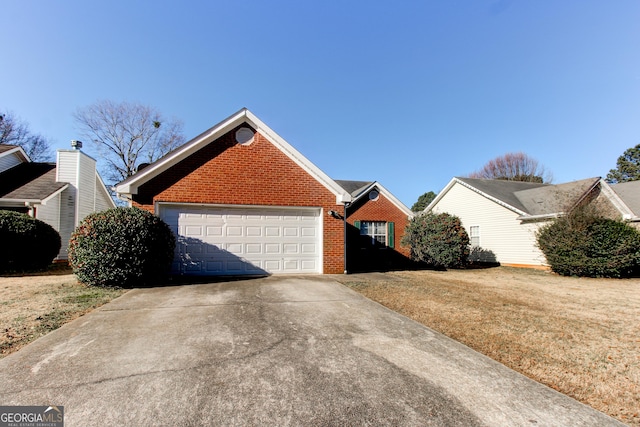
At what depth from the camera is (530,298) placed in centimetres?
733

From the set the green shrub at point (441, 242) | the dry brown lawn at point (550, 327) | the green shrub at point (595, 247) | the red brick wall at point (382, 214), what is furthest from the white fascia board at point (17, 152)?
the green shrub at point (595, 247)

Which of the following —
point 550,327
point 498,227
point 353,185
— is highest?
point 353,185

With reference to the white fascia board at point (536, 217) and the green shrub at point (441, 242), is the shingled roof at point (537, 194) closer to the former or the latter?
the white fascia board at point (536, 217)

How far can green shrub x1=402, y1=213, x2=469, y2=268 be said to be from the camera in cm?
1380

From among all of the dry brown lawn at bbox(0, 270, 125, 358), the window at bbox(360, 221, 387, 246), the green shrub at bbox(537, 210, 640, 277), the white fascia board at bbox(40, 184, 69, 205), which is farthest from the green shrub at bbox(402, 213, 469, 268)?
the white fascia board at bbox(40, 184, 69, 205)

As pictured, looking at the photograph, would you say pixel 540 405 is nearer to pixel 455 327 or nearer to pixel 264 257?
pixel 455 327

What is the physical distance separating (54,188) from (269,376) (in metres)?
16.8

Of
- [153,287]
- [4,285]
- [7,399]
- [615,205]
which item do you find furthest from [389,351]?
[615,205]

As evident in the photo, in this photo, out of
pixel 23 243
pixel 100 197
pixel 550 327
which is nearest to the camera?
pixel 550 327

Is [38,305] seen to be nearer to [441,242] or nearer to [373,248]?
[373,248]

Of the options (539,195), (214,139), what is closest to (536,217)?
(539,195)

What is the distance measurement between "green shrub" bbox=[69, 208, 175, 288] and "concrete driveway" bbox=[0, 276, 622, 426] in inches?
104

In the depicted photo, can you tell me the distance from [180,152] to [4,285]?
5.77 metres

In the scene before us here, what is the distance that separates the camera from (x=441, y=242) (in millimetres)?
13812
